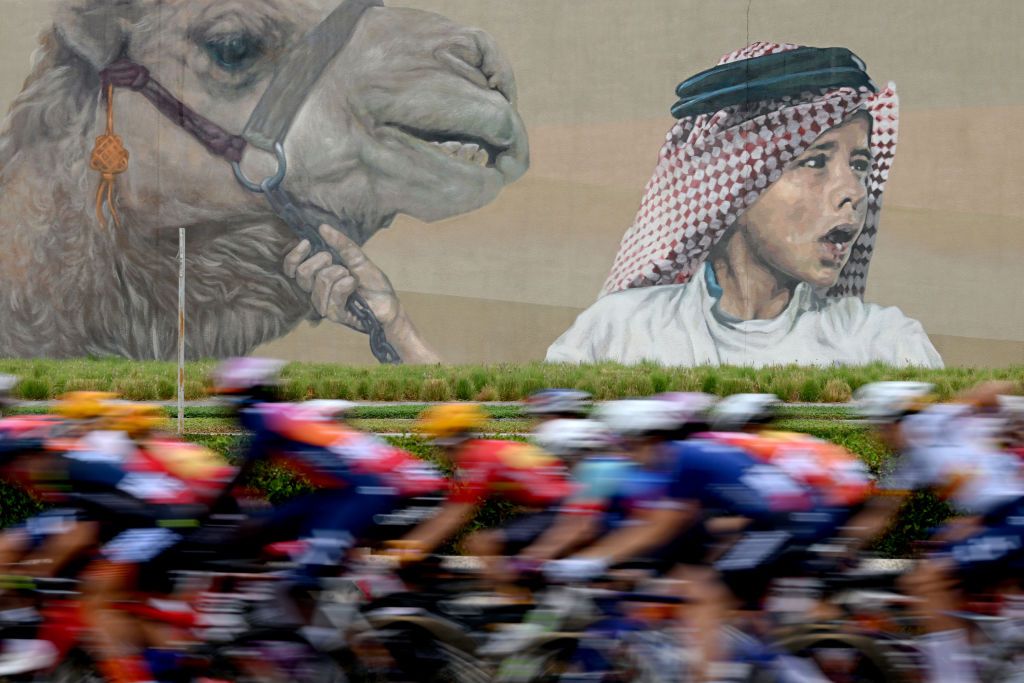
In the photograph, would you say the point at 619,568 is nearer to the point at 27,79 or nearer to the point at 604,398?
the point at 604,398

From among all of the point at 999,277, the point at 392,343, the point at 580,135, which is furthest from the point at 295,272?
the point at 999,277

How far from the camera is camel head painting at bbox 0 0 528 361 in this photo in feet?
75.5

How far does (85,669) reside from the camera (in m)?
5.88

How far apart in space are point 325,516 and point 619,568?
1422 millimetres

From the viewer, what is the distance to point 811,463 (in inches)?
237

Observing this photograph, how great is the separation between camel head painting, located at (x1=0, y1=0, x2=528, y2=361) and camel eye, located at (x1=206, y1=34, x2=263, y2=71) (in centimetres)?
4

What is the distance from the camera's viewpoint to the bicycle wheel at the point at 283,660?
568 centimetres

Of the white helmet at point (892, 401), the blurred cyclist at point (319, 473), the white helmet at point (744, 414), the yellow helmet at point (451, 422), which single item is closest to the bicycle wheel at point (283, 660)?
the blurred cyclist at point (319, 473)

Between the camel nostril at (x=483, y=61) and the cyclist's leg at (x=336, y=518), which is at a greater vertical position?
→ the camel nostril at (x=483, y=61)

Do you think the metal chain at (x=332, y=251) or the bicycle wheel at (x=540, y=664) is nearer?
the bicycle wheel at (x=540, y=664)

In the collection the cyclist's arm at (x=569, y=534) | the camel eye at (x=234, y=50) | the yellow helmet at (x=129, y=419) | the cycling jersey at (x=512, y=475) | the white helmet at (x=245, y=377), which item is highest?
the camel eye at (x=234, y=50)

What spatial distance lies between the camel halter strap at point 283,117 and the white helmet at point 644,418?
58.7 ft

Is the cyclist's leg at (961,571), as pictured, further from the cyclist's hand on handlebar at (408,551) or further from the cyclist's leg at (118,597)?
the cyclist's leg at (118,597)

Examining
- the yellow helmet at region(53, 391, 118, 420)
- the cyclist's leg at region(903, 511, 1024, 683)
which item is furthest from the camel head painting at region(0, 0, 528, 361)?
the cyclist's leg at region(903, 511, 1024, 683)
